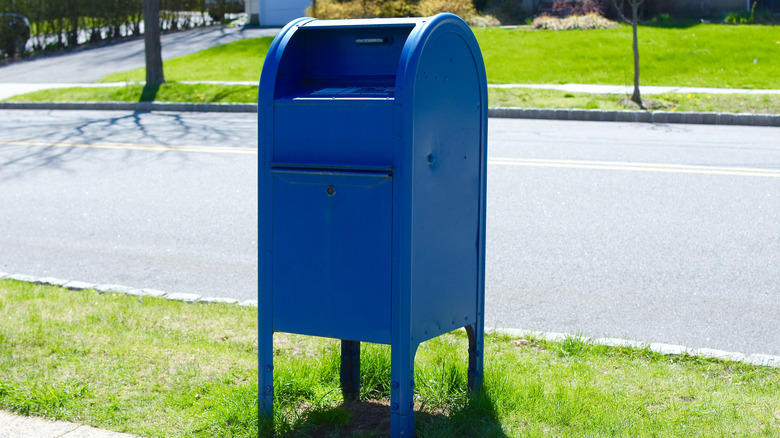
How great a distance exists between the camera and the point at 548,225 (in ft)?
23.4

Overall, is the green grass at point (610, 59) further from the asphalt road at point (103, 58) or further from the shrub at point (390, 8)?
the asphalt road at point (103, 58)

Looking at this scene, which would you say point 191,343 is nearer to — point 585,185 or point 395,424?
point 395,424

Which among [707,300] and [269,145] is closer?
[269,145]

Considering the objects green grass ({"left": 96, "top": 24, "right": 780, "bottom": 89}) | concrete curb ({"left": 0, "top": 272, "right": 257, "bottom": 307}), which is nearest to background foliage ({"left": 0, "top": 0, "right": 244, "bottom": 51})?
green grass ({"left": 96, "top": 24, "right": 780, "bottom": 89})

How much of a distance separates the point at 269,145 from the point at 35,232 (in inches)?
199

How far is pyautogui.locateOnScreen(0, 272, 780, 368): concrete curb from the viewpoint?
4094 mm

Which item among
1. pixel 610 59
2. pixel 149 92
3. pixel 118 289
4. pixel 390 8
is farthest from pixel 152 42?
pixel 118 289

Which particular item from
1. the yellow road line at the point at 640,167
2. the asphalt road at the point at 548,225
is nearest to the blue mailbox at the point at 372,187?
the asphalt road at the point at 548,225

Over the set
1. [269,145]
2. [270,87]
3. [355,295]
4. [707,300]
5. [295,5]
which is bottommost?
[707,300]

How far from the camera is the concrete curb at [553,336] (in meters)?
4.09

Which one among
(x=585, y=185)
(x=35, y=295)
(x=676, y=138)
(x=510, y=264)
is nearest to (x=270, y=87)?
(x=35, y=295)

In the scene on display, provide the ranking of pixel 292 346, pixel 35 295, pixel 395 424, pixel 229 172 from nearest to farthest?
pixel 395 424
pixel 292 346
pixel 35 295
pixel 229 172

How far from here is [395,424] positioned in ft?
10.2

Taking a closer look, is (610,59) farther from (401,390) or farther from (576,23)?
(401,390)
